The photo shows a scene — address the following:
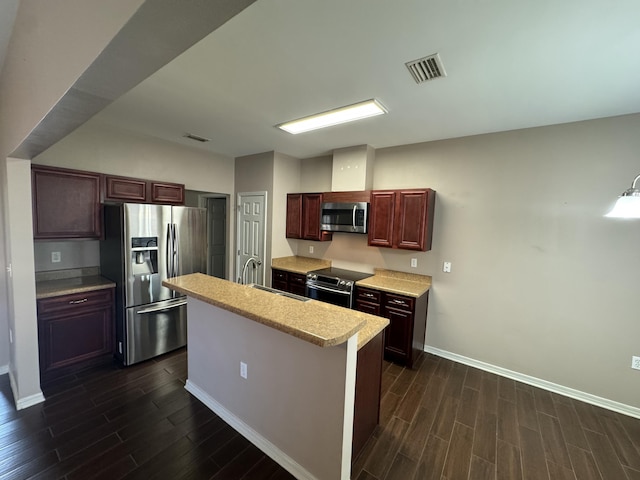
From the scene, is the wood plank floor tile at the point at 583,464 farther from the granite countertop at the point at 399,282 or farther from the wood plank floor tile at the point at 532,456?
the granite countertop at the point at 399,282

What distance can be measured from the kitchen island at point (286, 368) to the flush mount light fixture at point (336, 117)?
1.83m

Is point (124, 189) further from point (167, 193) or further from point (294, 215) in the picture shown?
point (294, 215)

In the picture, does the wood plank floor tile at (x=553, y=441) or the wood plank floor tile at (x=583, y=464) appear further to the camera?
the wood plank floor tile at (x=553, y=441)

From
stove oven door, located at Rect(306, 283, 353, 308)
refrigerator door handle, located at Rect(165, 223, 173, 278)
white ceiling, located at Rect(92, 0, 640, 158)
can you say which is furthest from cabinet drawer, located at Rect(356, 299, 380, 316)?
refrigerator door handle, located at Rect(165, 223, 173, 278)

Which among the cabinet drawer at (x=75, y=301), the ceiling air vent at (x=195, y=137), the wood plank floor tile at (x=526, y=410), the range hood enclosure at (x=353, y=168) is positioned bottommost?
the wood plank floor tile at (x=526, y=410)

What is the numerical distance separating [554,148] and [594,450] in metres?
2.72

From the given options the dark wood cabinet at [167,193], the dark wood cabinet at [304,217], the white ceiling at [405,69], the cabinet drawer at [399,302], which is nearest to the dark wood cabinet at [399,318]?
the cabinet drawer at [399,302]

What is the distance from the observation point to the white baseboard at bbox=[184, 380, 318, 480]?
5.70ft

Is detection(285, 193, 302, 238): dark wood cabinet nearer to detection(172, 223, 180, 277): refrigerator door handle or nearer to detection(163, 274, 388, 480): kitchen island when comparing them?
detection(172, 223, 180, 277): refrigerator door handle

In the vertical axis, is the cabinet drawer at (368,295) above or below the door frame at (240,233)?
below

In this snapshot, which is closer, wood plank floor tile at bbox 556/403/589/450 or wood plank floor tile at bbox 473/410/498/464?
wood plank floor tile at bbox 473/410/498/464

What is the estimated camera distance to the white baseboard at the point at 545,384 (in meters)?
2.49

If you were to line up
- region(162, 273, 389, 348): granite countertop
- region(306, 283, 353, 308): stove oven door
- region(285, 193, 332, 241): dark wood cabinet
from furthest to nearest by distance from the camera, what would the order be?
region(285, 193, 332, 241): dark wood cabinet, region(306, 283, 353, 308): stove oven door, region(162, 273, 389, 348): granite countertop

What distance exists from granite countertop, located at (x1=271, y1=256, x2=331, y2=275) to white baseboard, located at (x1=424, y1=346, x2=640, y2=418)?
1.97 meters
